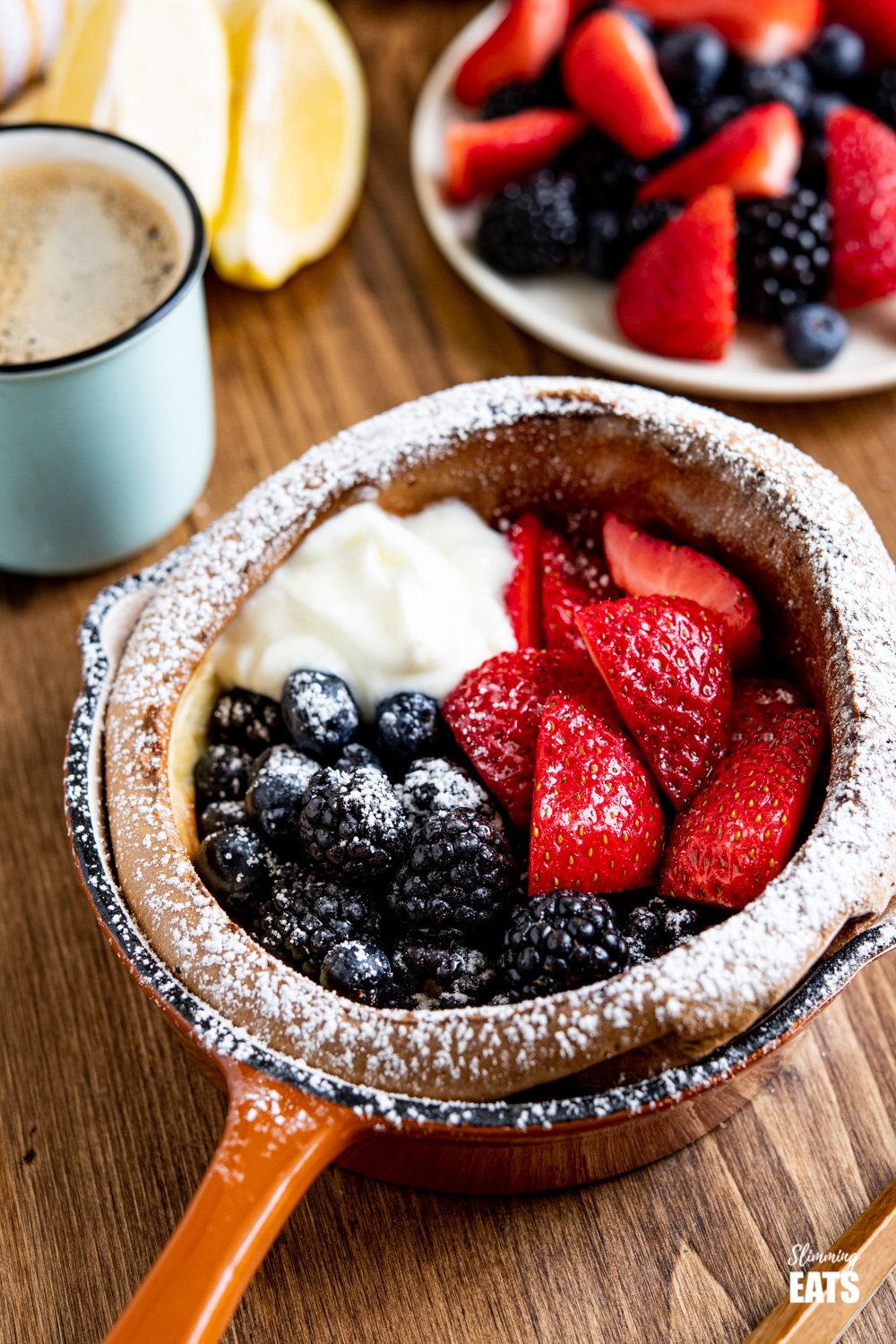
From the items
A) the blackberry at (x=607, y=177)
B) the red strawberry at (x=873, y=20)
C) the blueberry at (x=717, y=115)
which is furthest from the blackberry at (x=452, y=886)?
the red strawberry at (x=873, y=20)

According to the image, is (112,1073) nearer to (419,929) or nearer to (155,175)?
(419,929)

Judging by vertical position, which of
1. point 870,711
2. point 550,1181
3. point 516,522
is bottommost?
point 550,1181

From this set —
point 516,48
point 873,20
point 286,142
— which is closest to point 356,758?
point 286,142

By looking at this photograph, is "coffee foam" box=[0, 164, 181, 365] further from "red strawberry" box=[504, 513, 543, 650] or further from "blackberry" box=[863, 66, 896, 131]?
"blackberry" box=[863, 66, 896, 131]

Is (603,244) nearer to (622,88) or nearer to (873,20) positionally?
(622,88)

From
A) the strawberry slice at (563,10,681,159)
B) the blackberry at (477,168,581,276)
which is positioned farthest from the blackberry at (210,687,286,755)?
the strawberry slice at (563,10,681,159)

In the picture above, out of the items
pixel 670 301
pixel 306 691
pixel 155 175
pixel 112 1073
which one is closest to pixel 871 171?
pixel 670 301
